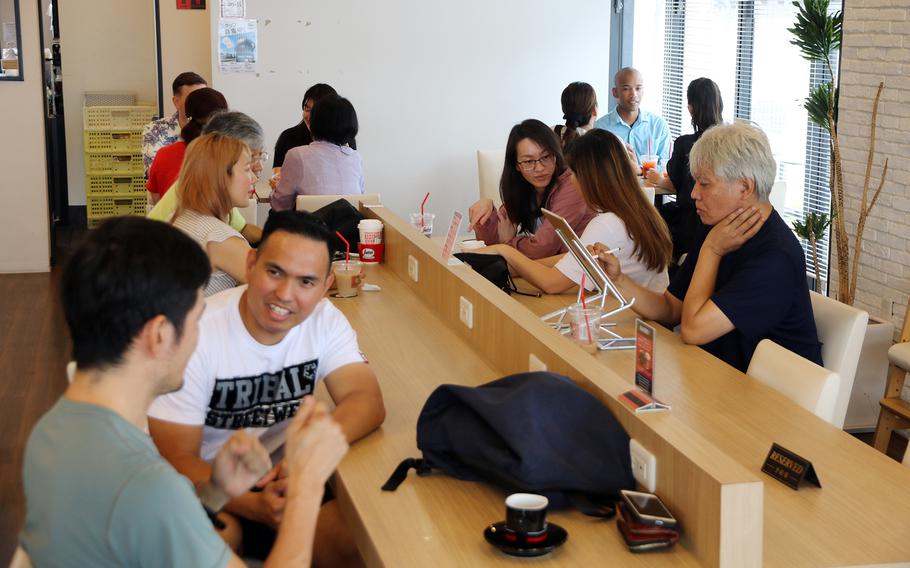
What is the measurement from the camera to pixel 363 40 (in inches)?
296

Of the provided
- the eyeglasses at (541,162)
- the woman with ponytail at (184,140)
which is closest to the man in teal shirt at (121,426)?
the eyeglasses at (541,162)

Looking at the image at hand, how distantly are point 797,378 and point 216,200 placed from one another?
6.35 ft

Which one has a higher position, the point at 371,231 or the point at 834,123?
the point at 834,123

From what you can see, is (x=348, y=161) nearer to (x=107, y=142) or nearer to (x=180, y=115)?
(x=180, y=115)

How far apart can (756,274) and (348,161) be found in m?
2.97

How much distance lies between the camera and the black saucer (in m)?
1.85

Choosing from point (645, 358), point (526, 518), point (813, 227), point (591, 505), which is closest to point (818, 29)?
point (813, 227)

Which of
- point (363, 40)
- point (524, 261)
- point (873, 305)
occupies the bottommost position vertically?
point (873, 305)

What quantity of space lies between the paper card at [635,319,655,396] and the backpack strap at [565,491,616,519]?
13.8 inches

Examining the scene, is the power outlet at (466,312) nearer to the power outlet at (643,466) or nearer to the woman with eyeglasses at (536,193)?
the woman with eyeglasses at (536,193)

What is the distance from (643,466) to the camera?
1987 mm

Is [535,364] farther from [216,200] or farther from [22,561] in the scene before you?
[216,200]

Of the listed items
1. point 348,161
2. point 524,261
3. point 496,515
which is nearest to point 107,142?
point 348,161

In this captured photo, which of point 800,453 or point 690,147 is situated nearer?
point 800,453
